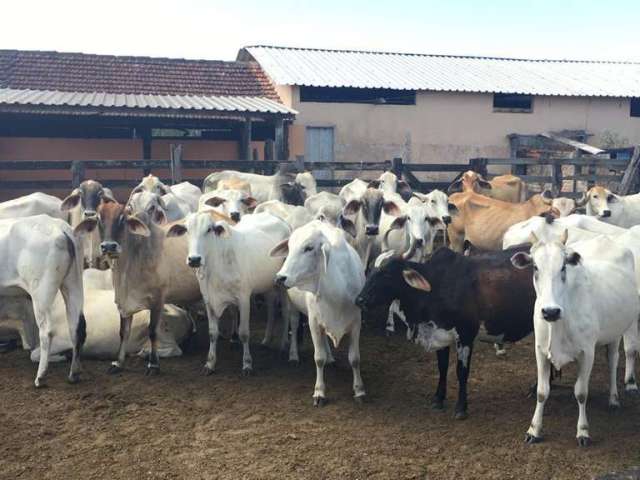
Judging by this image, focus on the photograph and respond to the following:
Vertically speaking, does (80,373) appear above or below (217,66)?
below

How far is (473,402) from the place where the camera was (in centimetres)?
644

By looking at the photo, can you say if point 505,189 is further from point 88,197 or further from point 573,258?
point 573,258

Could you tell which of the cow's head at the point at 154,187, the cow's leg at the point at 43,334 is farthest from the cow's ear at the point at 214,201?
the cow's leg at the point at 43,334

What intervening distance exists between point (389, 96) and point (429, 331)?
1749 centimetres

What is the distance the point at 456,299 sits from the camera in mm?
6254

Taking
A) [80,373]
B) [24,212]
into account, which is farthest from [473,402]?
[24,212]

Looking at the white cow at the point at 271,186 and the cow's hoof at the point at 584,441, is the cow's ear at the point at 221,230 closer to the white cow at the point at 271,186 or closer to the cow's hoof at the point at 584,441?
the cow's hoof at the point at 584,441

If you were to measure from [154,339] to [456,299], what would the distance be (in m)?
3.20

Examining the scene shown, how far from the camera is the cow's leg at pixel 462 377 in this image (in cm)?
610

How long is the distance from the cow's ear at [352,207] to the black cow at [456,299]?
280cm

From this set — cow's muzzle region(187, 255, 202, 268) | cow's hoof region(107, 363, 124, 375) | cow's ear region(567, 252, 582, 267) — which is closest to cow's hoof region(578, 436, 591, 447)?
cow's ear region(567, 252, 582, 267)

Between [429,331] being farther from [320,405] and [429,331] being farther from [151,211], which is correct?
[151,211]

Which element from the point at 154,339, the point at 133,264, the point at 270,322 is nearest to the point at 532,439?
the point at 270,322

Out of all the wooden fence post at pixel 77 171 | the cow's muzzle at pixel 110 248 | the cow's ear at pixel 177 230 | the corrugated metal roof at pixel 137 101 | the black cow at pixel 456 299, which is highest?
the corrugated metal roof at pixel 137 101
